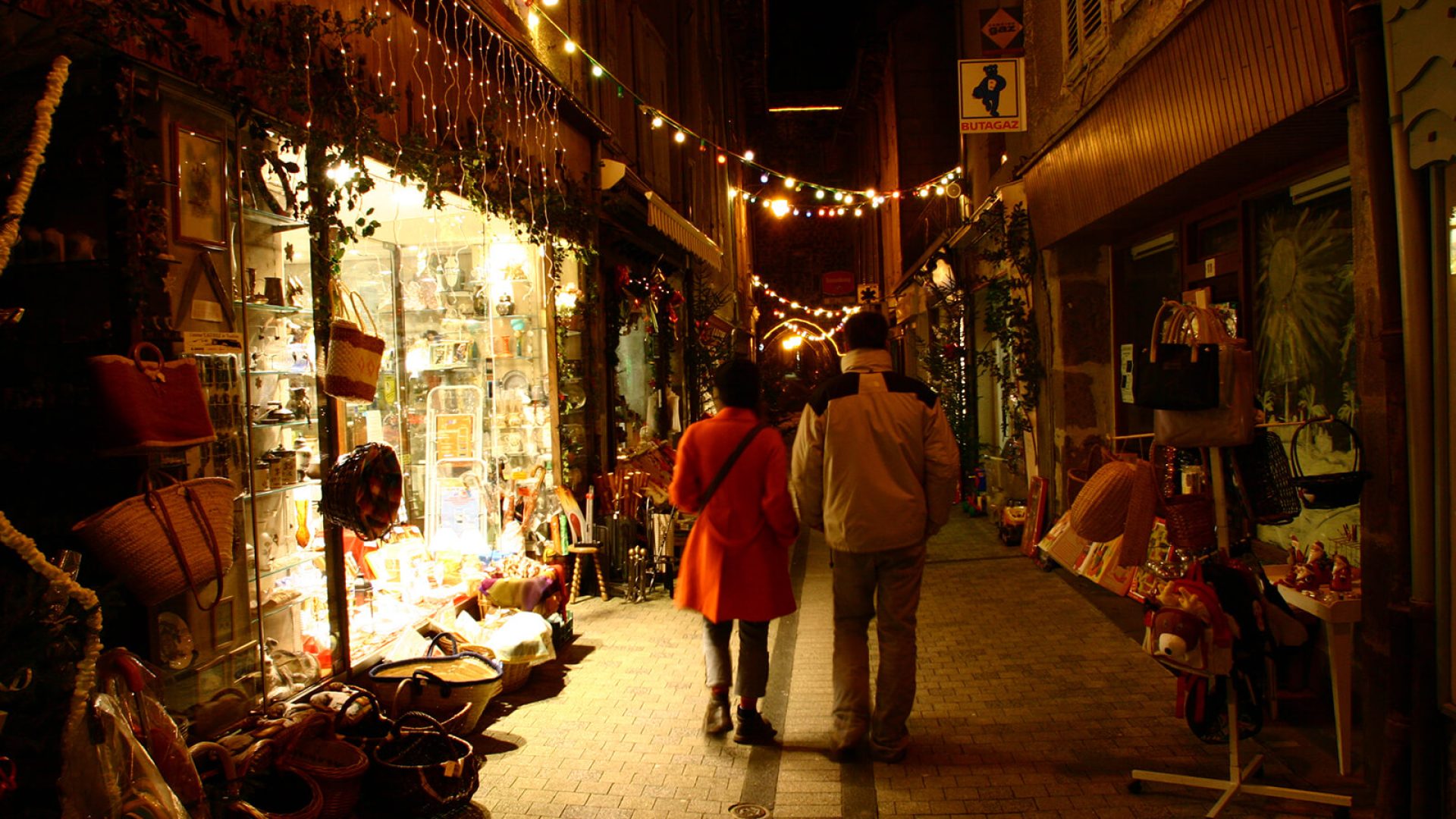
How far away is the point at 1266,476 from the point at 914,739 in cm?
226

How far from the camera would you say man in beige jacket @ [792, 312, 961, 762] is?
174 inches

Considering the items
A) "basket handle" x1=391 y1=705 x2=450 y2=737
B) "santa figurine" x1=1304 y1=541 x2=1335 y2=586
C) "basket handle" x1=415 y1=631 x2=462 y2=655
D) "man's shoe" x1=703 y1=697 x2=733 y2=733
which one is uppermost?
"santa figurine" x1=1304 y1=541 x2=1335 y2=586

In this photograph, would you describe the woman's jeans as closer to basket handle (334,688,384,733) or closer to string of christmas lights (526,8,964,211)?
basket handle (334,688,384,733)

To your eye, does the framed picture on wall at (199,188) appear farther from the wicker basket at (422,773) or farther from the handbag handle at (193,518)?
the wicker basket at (422,773)

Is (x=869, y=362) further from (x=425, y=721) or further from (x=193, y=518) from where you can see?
(x=193, y=518)

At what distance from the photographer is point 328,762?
368cm

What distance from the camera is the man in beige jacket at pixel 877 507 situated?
4.42 m

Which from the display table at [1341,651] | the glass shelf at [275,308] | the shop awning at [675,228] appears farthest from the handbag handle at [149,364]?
the shop awning at [675,228]

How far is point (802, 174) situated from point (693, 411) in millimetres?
22616

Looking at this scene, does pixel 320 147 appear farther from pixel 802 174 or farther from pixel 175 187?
pixel 802 174

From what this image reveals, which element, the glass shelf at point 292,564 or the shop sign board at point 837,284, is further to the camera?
the shop sign board at point 837,284

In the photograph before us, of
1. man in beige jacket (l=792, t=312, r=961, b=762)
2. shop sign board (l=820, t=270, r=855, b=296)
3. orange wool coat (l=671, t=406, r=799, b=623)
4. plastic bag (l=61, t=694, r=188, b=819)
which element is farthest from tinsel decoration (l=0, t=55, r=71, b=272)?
shop sign board (l=820, t=270, r=855, b=296)

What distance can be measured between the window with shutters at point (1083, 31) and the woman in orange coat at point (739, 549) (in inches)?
209

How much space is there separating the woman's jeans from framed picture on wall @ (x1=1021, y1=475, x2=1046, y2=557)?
5.63 meters
